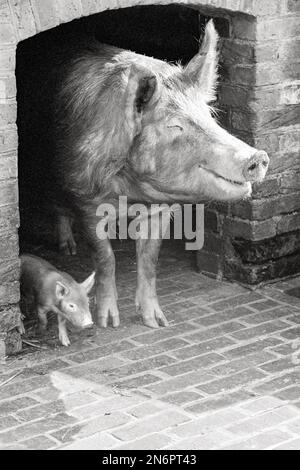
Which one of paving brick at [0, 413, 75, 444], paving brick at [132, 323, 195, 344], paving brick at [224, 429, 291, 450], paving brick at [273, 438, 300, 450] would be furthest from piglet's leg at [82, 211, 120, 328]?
paving brick at [273, 438, 300, 450]

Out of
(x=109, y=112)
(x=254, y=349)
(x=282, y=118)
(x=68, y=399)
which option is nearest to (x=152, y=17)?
(x=282, y=118)

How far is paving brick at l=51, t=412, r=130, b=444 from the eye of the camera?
205 inches

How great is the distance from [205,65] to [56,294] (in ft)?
5.31

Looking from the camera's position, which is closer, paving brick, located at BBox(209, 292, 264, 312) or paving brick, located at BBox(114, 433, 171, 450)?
paving brick, located at BBox(114, 433, 171, 450)

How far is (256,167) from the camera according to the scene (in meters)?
5.91

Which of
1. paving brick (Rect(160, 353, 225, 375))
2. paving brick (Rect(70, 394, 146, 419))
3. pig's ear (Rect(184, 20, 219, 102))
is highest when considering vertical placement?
pig's ear (Rect(184, 20, 219, 102))

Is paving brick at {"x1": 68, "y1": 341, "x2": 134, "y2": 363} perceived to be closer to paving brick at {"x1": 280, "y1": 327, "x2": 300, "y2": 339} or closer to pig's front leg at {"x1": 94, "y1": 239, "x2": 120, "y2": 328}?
pig's front leg at {"x1": 94, "y1": 239, "x2": 120, "y2": 328}

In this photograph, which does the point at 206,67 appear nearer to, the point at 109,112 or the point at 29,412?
the point at 109,112

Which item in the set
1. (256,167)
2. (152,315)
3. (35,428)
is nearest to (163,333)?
(152,315)

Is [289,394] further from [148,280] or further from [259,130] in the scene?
[259,130]

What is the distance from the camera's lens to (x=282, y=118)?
7.07 m

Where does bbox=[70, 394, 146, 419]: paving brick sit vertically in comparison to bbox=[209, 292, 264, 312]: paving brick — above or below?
below

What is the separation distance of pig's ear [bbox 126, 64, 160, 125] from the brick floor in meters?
1.39
